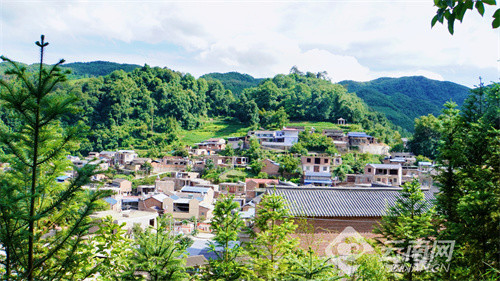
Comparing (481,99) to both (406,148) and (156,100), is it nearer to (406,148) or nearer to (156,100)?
(406,148)

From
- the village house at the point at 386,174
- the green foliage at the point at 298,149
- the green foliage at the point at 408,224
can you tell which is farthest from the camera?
the green foliage at the point at 298,149

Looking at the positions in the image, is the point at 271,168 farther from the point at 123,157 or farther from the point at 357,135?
the point at 123,157

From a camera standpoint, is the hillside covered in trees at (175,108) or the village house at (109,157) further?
the hillside covered in trees at (175,108)

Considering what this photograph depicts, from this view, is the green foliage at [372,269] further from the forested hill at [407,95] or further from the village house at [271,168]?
the forested hill at [407,95]

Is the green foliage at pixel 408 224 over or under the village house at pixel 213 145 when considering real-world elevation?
over

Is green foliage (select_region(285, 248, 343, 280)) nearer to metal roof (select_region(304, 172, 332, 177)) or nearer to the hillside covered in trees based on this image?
metal roof (select_region(304, 172, 332, 177))

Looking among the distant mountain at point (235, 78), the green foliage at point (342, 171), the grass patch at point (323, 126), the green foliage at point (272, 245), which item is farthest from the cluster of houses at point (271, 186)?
the distant mountain at point (235, 78)
